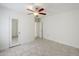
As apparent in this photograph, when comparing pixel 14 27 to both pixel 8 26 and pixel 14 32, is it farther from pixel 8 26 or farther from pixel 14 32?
pixel 8 26

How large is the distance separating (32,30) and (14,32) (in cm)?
174

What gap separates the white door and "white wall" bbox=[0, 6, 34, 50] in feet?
0.72

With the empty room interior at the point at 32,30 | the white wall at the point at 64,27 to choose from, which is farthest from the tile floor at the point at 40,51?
the white wall at the point at 64,27

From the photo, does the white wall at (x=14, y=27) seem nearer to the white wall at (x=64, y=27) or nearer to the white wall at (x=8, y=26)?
the white wall at (x=8, y=26)

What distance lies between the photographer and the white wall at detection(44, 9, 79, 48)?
4876 mm

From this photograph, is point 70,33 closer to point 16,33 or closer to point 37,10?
point 37,10

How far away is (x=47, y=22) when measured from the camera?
7262 millimetres

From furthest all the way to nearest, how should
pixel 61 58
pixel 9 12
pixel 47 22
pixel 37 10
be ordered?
pixel 47 22, pixel 9 12, pixel 37 10, pixel 61 58

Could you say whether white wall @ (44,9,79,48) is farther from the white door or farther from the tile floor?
the white door

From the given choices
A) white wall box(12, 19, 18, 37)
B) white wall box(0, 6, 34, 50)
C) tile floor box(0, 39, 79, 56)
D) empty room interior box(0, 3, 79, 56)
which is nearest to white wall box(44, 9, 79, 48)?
empty room interior box(0, 3, 79, 56)

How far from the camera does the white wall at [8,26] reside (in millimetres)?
4270

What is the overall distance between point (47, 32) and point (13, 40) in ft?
10.8

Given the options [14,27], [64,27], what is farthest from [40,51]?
[64,27]

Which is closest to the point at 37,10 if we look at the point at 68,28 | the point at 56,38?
the point at 68,28
